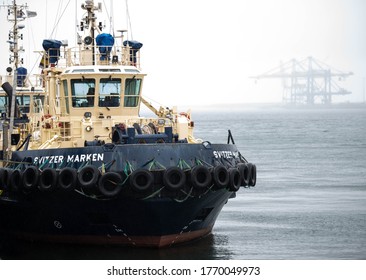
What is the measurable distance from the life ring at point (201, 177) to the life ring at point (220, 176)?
0.22 metres

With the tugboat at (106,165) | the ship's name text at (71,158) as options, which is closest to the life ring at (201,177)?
the tugboat at (106,165)

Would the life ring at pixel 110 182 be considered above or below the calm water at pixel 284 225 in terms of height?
above

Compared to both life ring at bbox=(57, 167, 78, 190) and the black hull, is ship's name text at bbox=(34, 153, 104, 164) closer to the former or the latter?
the black hull

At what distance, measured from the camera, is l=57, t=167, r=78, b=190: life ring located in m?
23.2

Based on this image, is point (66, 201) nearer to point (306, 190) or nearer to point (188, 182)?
point (188, 182)

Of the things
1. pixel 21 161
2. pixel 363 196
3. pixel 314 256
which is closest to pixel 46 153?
pixel 21 161

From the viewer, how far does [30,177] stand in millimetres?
24078

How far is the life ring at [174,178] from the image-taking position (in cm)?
2302

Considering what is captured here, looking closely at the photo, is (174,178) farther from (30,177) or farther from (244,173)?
(30,177)

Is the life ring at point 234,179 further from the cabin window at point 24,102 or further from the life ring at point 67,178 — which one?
the cabin window at point 24,102

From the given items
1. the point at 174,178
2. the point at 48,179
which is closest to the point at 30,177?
the point at 48,179

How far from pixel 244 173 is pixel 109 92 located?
455cm

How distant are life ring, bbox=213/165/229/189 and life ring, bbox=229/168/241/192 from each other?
0.26 metres

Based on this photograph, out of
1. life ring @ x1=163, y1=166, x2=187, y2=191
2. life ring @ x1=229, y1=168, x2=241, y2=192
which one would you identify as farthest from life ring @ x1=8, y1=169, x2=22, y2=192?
life ring @ x1=229, y1=168, x2=241, y2=192
